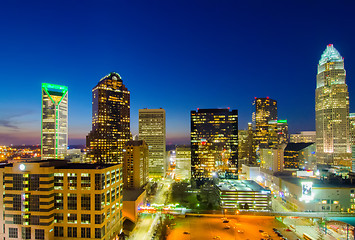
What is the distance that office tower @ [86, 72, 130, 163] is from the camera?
569 ft

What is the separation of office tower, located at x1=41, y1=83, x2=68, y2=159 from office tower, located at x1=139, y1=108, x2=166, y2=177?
5882 cm

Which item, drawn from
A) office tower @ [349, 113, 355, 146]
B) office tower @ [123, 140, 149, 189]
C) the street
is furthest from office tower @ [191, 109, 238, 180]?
office tower @ [349, 113, 355, 146]

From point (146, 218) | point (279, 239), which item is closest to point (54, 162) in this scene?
point (146, 218)

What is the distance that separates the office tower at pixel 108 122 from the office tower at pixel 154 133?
19.4 meters

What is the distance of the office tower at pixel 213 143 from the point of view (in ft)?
495

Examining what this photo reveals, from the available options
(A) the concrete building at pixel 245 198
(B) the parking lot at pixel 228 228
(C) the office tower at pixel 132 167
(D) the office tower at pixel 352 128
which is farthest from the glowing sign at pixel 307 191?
(D) the office tower at pixel 352 128

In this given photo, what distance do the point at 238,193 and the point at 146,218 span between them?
1495 inches

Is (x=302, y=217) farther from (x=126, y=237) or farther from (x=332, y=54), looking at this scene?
→ (x=332, y=54)

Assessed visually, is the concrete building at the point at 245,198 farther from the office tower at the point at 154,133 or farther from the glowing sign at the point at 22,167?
the office tower at the point at 154,133

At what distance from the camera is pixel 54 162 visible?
57.7 metres

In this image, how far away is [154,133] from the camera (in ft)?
601

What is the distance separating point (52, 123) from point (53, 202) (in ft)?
410

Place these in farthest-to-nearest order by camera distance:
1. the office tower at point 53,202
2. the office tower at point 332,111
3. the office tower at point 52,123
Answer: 1. the office tower at point 332,111
2. the office tower at point 52,123
3. the office tower at point 53,202

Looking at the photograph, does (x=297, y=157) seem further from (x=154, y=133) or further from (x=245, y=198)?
(x=154, y=133)
